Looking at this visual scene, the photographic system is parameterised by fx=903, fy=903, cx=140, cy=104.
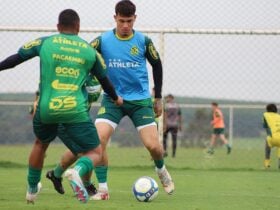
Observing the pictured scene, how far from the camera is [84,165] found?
820 centimetres

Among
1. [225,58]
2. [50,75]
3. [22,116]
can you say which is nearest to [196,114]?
[22,116]

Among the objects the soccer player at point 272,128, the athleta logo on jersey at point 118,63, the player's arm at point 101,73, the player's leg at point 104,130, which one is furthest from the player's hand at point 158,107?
the soccer player at point 272,128

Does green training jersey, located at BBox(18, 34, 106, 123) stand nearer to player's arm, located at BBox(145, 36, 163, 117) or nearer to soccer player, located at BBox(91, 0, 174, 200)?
soccer player, located at BBox(91, 0, 174, 200)

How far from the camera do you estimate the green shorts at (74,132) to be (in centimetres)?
826

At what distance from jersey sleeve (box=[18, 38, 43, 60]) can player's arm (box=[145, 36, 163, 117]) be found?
2.62 metres

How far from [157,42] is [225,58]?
1406 mm

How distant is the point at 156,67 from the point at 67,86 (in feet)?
9.49

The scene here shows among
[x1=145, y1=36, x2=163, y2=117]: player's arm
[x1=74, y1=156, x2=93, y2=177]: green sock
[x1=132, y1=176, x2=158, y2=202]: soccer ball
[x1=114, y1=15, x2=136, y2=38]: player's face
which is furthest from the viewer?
[x1=145, y1=36, x2=163, y2=117]: player's arm

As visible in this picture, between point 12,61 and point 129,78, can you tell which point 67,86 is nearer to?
point 12,61

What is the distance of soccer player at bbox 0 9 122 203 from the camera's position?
812 centimetres

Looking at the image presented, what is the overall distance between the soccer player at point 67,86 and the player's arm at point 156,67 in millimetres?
2356

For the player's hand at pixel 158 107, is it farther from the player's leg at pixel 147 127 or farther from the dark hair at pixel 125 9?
the dark hair at pixel 125 9

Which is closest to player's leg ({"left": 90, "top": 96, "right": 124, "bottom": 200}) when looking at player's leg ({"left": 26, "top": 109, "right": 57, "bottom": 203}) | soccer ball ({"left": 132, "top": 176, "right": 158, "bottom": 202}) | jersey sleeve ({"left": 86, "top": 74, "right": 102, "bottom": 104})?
jersey sleeve ({"left": 86, "top": 74, "right": 102, "bottom": 104})

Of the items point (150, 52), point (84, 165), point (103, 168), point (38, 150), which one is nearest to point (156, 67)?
point (150, 52)
